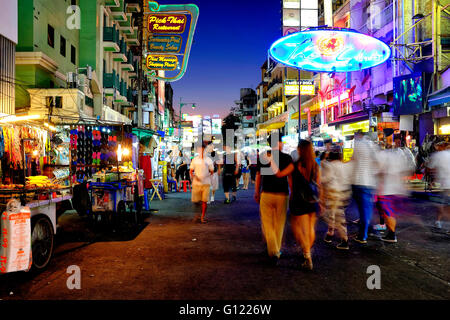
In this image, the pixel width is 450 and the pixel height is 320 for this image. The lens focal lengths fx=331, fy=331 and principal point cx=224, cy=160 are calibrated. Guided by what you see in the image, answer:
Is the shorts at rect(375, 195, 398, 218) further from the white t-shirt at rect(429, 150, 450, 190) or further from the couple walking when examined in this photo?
the couple walking

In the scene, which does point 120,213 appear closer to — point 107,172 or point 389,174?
point 107,172

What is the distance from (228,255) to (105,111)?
20389 mm

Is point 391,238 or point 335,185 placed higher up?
point 335,185

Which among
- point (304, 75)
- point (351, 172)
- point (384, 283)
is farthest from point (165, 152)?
point (304, 75)

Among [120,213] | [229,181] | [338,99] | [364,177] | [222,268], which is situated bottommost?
[222,268]

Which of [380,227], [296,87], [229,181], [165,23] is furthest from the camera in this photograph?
[296,87]

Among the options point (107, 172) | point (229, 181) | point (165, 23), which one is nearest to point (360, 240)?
point (107, 172)

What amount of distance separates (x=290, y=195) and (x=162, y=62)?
472 inches

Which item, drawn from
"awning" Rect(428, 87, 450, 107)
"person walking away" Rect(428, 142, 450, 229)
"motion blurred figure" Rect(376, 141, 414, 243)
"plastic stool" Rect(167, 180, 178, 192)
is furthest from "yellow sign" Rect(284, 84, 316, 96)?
"motion blurred figure" Rect(376, 141, 414, 243)

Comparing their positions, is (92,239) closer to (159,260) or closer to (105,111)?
(159,260)

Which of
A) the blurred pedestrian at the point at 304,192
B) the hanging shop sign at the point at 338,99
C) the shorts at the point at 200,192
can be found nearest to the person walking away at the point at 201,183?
the shorts at the point at 200,192

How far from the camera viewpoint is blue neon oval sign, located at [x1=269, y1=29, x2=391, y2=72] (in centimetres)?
1037

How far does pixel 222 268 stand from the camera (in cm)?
504

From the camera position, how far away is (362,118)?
19.1 meters
